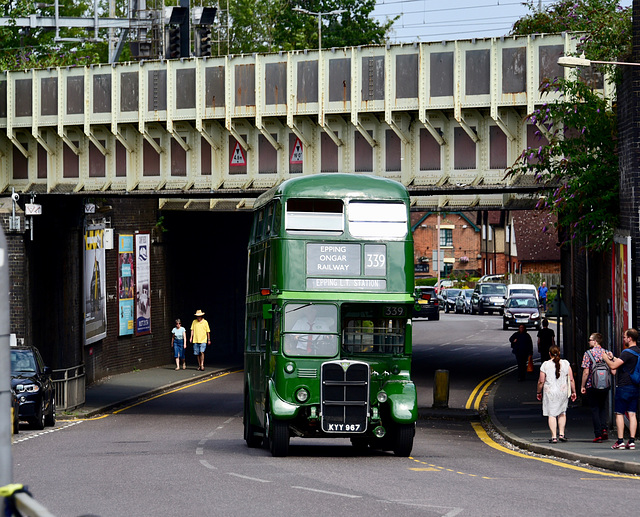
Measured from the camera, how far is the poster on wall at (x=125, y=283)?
132ft

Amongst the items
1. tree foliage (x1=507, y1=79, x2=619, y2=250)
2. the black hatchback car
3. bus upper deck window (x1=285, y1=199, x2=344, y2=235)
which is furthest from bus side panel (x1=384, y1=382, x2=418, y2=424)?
the black hatchback car

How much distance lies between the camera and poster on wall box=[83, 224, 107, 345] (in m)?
36.7

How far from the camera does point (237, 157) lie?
3002 cm

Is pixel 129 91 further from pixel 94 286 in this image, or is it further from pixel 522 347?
pixel 522 347

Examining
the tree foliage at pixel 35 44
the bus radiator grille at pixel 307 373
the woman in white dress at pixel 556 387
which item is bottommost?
the woman in white dress at pixel 556 387

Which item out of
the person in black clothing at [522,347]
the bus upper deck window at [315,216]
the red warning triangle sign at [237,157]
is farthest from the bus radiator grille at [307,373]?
the person in black clothing at [522,347]

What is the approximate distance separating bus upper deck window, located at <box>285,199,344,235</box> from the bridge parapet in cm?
948

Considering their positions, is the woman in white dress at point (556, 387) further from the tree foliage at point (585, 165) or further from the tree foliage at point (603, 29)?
the tree foliage at point (603, 29)

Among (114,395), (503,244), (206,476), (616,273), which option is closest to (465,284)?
(503,244)

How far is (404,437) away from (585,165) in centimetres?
810

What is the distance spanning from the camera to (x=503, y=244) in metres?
116

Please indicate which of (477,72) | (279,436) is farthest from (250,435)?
(477,72)

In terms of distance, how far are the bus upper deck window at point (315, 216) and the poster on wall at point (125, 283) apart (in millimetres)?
22821

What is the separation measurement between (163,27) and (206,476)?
3244 centimetres
